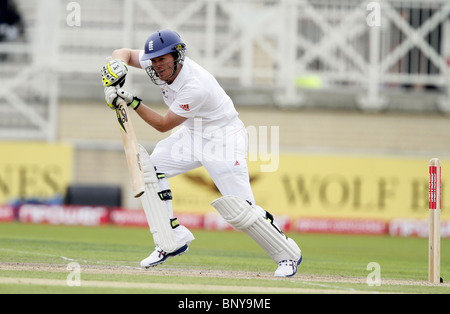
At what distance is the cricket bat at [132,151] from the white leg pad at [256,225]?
22.3 inches

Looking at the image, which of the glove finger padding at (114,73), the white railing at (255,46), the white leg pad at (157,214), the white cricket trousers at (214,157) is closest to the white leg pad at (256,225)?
the white cricket trousers at (214,157)

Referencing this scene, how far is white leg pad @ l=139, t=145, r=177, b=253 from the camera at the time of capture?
649cm

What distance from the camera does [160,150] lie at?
6.70 meters

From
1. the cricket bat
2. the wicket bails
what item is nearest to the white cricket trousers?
the cricket bat

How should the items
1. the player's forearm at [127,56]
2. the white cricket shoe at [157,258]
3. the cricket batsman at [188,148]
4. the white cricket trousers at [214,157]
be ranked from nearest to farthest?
the cricket batsman at [188,148]
the white cricket trousers at [214,157]
the white cricket shoe at [157,258]
the player's forearm at [127,56]

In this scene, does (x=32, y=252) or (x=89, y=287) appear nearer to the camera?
(x=89, y=287)

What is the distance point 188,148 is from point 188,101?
450mm

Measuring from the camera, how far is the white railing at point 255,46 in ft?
45.6

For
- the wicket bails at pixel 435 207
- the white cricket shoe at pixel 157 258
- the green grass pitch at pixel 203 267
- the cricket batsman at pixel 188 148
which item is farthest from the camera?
the white cricket shoe at pixel 157 258

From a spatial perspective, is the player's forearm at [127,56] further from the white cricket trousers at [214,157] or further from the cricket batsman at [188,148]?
the white cricket trousers at [214,157]

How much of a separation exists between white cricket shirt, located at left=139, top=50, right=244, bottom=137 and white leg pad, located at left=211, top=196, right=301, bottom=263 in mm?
584

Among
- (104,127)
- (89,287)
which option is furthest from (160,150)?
(104,127)
